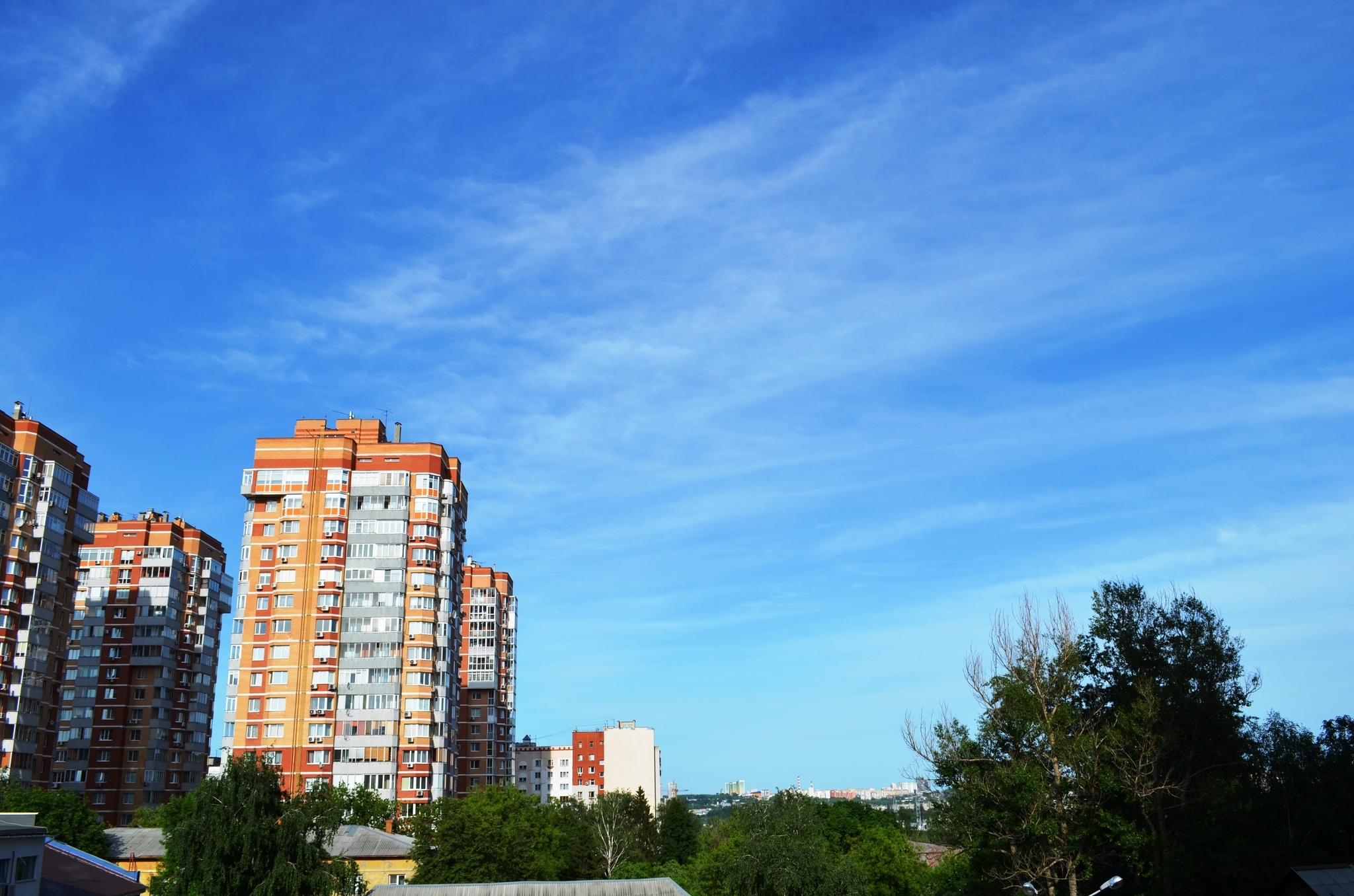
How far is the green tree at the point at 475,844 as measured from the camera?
239ft

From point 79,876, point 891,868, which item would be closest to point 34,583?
point 79,876

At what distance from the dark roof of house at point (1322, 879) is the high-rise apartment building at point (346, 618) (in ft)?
231

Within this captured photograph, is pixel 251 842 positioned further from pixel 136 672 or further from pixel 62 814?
pixel 136 672

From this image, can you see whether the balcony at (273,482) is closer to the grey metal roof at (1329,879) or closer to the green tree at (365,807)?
the green tree at (365,807)

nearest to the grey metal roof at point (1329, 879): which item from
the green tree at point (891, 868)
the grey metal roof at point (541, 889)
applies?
the grey metal roof at point (541, 889)

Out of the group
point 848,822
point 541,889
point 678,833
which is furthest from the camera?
point 848,822

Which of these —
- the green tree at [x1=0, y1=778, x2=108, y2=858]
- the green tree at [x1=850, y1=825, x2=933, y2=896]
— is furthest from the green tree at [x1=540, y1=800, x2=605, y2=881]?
the green tree at [x1=0, y1=778, x2=108, y2=858]

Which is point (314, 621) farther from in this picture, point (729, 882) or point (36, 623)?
point (729, 882)

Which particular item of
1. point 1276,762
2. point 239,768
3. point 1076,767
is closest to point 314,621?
point 239,768

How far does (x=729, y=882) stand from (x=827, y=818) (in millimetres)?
76076

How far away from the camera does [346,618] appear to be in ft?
319

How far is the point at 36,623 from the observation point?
9462 centimetres

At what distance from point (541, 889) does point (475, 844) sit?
20.9 metres

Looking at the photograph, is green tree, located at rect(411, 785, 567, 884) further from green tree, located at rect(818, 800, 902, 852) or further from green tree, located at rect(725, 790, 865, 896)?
green tree, located at rect(818, 800, 902, 852)
